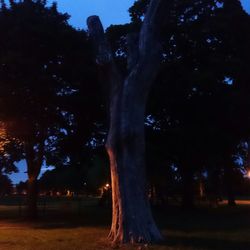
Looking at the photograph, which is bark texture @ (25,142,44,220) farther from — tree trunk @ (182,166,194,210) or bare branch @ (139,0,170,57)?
bare branch @ (139,0,170,57)

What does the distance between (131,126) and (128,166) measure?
51.9 inches

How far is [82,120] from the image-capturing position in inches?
1481

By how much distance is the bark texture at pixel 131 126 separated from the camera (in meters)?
19.0

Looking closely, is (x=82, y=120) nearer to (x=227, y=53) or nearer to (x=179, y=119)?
(x=179, y=119)

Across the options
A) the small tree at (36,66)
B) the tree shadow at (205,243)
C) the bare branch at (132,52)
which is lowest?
the tree shadow at (205,243)

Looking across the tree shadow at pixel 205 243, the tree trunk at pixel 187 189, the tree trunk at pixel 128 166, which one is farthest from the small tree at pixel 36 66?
the tree trunk at pixel 187 189

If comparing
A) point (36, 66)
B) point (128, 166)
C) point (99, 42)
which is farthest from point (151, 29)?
point (36, 66)

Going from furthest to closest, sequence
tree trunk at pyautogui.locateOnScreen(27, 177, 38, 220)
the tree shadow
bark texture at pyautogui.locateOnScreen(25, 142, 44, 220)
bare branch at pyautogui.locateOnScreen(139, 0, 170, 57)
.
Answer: bark texture at pyautogui.locateOnScreen(25, 142, 44, 220), tree trunk at pyautogui.locateOnScreen(27, 177, 38, 220), bare branch at pyautogui.locateOnScreen(139, 0, 170, 57), the tree shadow

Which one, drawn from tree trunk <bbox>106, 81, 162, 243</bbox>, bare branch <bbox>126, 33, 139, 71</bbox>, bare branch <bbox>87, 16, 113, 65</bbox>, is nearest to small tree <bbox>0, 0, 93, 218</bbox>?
bare branch <bbox>87, 16, 113, 65</bbox>

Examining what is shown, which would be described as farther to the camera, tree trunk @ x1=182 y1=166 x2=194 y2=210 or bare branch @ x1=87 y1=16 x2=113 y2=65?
tree trunk @ x1=182 y1=166 x2=194 y2=210

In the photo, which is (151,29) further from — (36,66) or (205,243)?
(36,66)

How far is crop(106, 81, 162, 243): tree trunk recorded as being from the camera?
62.1 ft

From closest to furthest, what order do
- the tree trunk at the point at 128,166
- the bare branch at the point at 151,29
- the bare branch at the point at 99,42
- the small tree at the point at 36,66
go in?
1. the tree trunk at the point at 128,166
2. the bare branch at the point at 99,42
3. the bare branch at the point at 151,29
4. the small tree at the point at 36,66

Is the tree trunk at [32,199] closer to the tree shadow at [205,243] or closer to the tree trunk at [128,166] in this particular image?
the tree shadow at [205,243]
